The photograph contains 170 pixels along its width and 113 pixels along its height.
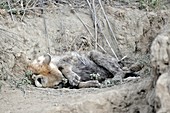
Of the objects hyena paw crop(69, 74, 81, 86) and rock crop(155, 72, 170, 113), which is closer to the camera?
rock crop(155, 72, 170, 113)

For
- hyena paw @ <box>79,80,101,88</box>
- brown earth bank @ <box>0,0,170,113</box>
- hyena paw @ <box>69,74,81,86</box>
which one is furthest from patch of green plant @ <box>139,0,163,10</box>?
hyena paw @ <box>79,80,101,88</box>

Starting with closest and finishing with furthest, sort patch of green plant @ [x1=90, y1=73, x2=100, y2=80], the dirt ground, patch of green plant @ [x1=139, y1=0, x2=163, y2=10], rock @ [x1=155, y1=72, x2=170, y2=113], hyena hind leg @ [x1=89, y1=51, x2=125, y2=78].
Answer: rock @ [x1=155, y1=72, x2=170, y2=113], the dirt ground, patch of green plant @ [x1=90, y1=73, x2=100, y2=80], hyena hind leg @ [x1=89, y1=51, x2=125, y2=78], patch of green plant @ [x1=139, y1=0, x2=163, y2=10]

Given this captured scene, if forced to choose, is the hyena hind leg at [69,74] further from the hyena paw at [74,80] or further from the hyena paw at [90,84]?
the hyena paw at [90,84]

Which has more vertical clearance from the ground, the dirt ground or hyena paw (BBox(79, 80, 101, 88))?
the dirt ground

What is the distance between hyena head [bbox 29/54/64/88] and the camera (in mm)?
6477

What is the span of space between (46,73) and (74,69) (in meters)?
0.49

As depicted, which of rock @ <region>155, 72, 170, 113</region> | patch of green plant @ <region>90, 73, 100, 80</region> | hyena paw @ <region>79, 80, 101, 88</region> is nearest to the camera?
rock @ <region>155, 72, 170, 113</region>

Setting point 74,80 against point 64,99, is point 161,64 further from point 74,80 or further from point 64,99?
point 74,80

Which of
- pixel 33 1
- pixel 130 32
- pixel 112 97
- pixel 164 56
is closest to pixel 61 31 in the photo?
pixel 33 1

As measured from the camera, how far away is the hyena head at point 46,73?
21.2ft

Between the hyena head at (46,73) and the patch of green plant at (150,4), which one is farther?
the patch of green plant at (150,4)

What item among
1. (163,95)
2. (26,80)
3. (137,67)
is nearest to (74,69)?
(26,80)

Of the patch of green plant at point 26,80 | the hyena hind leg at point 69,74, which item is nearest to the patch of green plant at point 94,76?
the hyena hind leg at point 69,74

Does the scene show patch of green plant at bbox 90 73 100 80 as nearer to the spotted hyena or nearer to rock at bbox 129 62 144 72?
the spotted hyena
